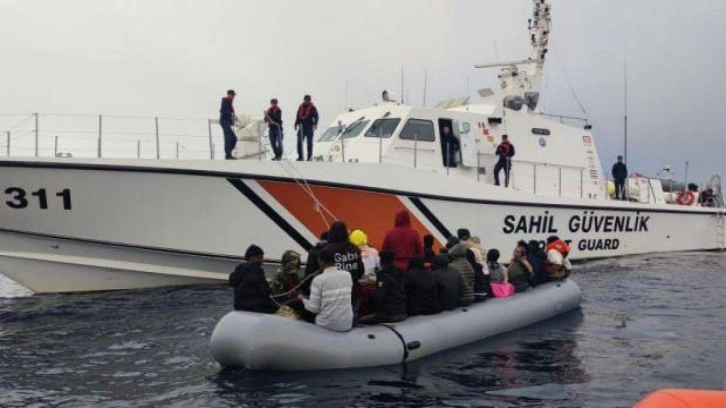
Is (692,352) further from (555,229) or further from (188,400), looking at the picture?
(555,229)

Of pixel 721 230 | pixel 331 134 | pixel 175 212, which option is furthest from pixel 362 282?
pixel 721 230

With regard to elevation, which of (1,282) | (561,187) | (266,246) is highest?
(561,187)

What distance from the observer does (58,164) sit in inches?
423

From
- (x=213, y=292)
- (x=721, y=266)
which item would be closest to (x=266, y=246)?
(x=213, y=292)

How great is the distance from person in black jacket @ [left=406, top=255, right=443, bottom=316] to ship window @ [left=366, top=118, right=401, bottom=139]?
6.18 m

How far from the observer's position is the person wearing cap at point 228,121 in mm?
12180

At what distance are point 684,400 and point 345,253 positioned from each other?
4055 millimetres

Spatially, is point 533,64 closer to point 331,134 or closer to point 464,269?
point 331,134

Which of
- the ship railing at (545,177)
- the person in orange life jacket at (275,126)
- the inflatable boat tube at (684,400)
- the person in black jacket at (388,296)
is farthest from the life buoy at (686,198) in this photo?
the inflatable boat tube at (684,400)

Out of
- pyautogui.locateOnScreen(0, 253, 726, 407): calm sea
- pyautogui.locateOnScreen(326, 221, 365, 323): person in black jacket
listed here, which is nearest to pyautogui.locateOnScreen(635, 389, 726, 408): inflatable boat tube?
pyautogui.locateOnScreen(0, 253, 726, 407): calm sea

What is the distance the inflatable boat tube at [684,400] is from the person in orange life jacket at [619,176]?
14.6 metres

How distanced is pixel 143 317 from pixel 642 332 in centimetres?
650

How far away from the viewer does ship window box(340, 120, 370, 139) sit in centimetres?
1468

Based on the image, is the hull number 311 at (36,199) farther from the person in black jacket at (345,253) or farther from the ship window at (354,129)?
the ship window at (354,129)
